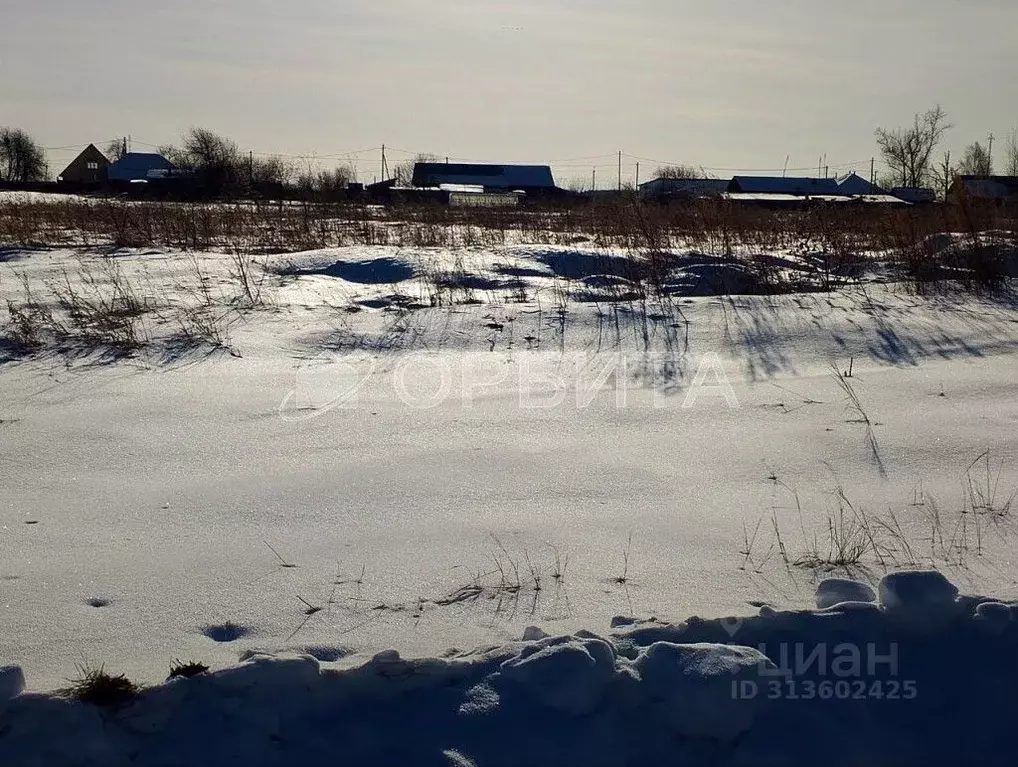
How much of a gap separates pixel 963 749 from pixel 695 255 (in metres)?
6.62

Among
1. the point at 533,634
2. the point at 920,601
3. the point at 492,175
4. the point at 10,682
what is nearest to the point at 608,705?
the point at 533,634

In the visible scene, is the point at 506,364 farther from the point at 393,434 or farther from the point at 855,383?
the point at 855,383

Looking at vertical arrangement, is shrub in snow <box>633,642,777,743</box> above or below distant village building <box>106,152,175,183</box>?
below

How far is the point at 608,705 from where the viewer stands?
195 cm

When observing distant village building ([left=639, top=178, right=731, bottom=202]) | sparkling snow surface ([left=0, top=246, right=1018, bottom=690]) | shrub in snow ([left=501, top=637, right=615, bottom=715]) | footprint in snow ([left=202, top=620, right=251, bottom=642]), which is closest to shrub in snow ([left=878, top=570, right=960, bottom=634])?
sparkling snow surface ([left=0, top=246, right=1018, bottom=690])

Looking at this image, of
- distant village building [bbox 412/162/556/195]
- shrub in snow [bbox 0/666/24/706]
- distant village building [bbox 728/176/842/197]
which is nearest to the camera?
shrub in snow [bbox 0/666/24/706]

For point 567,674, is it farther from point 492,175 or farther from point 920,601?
point 492,175

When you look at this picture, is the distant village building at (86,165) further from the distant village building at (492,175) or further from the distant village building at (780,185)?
the distant village building at (780,185)

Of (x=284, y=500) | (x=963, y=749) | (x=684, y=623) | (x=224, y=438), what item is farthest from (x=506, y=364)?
(x=963, y=749)

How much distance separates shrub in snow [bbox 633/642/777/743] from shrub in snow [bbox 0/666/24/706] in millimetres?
1411

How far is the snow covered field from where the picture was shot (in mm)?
2180

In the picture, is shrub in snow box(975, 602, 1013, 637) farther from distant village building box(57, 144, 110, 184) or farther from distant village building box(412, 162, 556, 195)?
distant village building box(57, 144, 110, 184)

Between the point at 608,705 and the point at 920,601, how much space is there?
2.91 feet

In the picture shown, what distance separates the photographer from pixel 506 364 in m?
5.10
